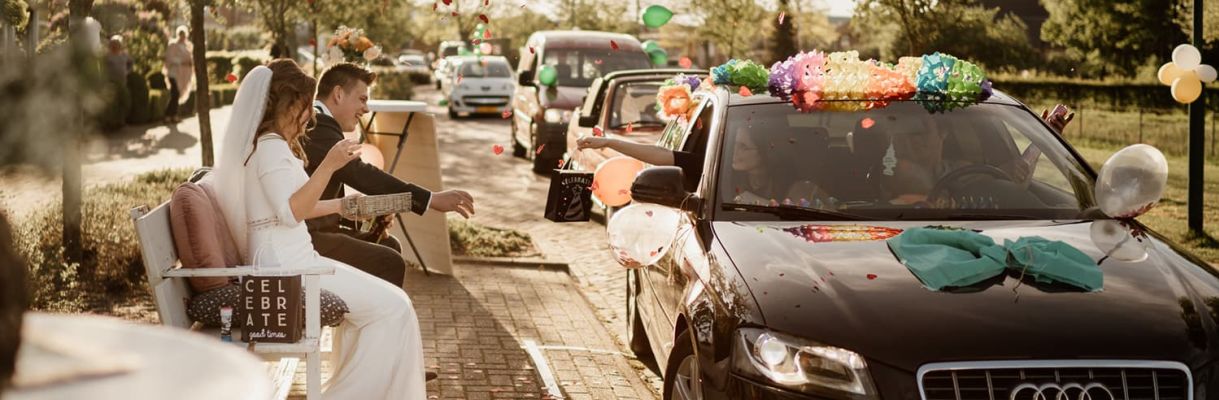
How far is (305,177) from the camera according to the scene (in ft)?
19.5

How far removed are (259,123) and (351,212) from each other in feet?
1.64

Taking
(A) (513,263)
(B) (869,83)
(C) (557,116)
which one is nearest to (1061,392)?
(B) (869,83)

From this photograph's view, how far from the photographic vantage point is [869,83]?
664 cm

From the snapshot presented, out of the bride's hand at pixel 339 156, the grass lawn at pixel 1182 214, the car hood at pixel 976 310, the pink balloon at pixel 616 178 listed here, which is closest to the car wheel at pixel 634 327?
the pink balloon at pixel 616 178

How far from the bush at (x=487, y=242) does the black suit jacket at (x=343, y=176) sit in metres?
4.83

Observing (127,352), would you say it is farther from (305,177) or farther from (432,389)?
(432,389)

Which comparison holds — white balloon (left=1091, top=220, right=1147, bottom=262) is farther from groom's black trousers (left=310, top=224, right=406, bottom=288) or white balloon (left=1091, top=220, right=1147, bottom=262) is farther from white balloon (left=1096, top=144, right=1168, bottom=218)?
groom's black trousers (left=310, top=224, right=406, bottom=288)

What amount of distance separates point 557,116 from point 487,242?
8.18 metres

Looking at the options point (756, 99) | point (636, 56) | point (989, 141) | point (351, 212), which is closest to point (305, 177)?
point (351, 212)

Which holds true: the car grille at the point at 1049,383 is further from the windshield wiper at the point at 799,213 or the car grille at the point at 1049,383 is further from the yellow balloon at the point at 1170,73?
the yellow balloon at the point at 1170,73

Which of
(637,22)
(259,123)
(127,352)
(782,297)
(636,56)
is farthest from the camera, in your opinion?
(637,22)

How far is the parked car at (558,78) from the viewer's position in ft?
68.6

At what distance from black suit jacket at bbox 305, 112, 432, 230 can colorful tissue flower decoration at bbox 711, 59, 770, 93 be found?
5.29 feet

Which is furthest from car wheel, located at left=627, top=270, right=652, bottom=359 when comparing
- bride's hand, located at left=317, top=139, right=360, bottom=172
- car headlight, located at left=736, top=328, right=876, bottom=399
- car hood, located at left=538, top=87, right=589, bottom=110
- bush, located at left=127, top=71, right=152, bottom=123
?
bush, located at left=127, top=71, right=152, bottom=123
